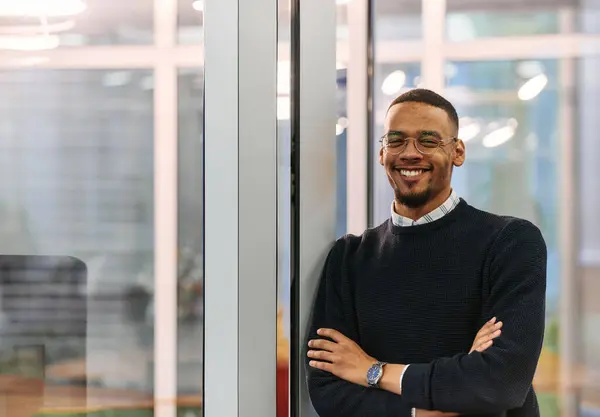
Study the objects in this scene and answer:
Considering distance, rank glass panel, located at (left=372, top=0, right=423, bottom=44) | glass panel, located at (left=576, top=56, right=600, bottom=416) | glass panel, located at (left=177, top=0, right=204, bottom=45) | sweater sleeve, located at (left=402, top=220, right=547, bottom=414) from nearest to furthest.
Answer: sweater sleeve, located at (left=402, top=220, right=547, bottom=414) → glass panel, located at (left=177, top=0, right=204, bottom=45) → glass panel, located at (left=576, top=56, right=600, bottom=416) → glass panel, located at (left=372, top=0, right=423, bottom=44)

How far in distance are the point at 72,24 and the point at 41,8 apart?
0.07 meters

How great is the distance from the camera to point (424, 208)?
5.05ft

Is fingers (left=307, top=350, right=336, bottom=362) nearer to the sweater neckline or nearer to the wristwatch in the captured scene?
the wristwatch

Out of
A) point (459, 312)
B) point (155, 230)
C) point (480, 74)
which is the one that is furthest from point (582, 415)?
point (155, 230)

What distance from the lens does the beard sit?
151cm

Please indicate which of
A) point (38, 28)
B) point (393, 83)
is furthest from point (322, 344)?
point (38, 28)

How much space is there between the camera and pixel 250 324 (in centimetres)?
160

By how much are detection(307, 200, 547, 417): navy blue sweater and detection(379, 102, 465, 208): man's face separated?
0.07 m

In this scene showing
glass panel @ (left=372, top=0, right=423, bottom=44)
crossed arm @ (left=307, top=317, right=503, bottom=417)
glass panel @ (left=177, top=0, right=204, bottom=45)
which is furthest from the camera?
glass panel @ (left=372, top=0, right=423, bottom=44)

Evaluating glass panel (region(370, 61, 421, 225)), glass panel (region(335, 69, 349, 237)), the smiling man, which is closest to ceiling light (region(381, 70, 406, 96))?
glass panel (region(370, 61, 421, 225))

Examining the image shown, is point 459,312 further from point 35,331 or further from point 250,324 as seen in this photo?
point 35,331

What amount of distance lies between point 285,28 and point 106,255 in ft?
2.19

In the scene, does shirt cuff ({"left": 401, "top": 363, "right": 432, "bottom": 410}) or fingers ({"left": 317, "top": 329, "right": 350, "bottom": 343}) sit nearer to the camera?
shirt cuff ({"left": 401, "top": 363, "right": 432, "bottom": 410})

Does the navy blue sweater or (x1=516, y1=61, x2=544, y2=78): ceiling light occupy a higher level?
(x1=516, y1=61, x2=544, y2=78): ceiling light
